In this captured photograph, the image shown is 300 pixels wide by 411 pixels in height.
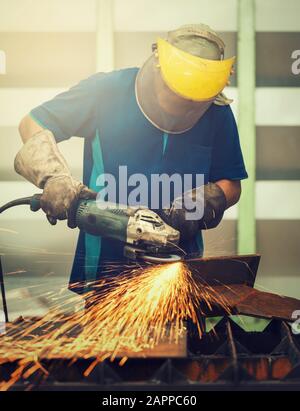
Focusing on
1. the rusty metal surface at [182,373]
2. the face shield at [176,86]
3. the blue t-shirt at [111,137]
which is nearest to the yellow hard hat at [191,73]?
the face shield at [176,86]

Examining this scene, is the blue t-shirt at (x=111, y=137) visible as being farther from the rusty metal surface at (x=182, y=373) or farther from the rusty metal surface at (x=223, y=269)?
the rusty metal surface at (x=182, y=373)

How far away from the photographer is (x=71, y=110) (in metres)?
2.11

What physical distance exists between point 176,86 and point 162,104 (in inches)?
3.9

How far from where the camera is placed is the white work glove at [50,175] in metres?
1.92

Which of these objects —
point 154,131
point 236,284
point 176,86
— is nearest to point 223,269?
point 236,284

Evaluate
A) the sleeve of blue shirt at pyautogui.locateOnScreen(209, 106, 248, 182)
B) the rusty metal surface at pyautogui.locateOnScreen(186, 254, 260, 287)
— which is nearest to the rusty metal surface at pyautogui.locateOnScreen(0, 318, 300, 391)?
the rusty metal surface at pyautogui.locateOnScreen(186, 254, 260, 287)

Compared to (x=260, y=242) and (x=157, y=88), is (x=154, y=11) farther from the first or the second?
(x=260, y=242)

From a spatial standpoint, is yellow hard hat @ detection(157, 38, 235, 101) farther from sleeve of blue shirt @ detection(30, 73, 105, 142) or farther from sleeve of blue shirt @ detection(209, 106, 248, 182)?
sleeve of blue shirt @ detection(30, 73, 105, 142)
